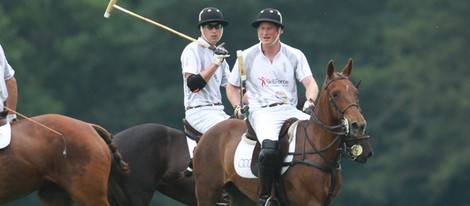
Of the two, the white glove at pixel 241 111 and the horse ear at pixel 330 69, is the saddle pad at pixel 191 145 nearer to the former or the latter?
the white glove at pixel 241 111

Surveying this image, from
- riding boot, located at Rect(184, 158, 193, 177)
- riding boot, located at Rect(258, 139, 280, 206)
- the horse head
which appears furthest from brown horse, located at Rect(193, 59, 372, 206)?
riding boot, located at Rect(184, 158, 193, 177)

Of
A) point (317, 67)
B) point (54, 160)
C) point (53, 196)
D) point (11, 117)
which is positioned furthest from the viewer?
point (317, 67)

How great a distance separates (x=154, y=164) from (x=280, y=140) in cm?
273

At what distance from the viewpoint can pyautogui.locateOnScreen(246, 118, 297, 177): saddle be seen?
15156 mm

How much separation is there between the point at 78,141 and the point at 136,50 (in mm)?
31051

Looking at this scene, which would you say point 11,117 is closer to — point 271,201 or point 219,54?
point 219,54

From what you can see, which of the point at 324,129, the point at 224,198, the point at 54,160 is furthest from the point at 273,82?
the point at 54,160

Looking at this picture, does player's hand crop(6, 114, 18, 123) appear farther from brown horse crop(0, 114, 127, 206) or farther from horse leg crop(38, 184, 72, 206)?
horse leg crop(38, 184, 72, 206)

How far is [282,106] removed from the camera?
15516 mm

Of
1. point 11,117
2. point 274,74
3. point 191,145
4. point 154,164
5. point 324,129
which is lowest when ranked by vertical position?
point 154,164

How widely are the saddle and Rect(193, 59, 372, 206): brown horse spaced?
87 millimetres

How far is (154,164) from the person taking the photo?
57.7 ft

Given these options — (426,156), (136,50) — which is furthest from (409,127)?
(136,50)

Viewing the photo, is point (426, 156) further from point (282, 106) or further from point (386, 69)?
point (282, 106)
